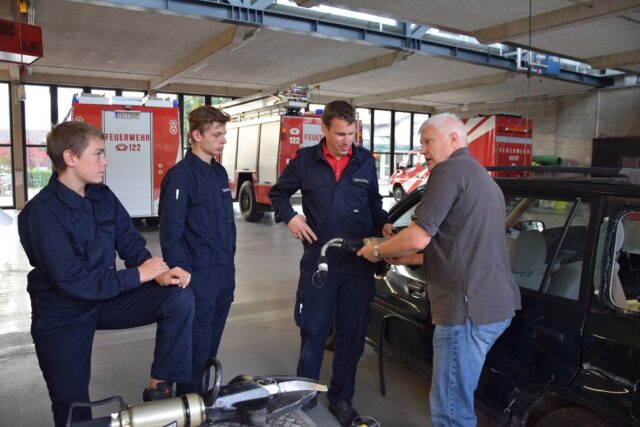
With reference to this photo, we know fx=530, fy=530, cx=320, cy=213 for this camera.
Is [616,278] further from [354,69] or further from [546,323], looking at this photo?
[354,69]

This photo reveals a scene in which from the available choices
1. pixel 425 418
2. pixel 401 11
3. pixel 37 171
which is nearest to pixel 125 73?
pixel 37 171

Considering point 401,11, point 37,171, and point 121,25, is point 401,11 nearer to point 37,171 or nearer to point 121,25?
point 121,25

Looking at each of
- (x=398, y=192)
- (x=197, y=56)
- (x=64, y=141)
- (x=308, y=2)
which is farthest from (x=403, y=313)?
(x=398, y=192)

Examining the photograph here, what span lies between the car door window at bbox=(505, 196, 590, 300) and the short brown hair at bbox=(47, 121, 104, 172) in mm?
2150

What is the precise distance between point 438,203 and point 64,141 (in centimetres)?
157

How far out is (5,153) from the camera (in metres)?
16.5

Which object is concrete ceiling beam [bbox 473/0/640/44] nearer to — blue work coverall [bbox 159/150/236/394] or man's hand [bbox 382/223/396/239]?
man's hand [bbox 382/223/396/239]

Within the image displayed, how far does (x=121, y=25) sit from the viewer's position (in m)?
10.5

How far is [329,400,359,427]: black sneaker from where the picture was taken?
3111 mm

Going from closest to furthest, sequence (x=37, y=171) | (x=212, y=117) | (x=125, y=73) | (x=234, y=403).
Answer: (x=234, y=403), (x=212, y=117), (x=125, y=73), (x=37, y=171)

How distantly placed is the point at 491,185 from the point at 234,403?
1383 mm

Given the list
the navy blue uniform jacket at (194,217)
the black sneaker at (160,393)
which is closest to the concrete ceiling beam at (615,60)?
the navy blue uniform jacket at (194,217)

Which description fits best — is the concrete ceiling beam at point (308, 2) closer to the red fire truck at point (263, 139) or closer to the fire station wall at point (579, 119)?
the red fire truck at point (263, 139)

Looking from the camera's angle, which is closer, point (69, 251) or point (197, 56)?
point (69, 251)
